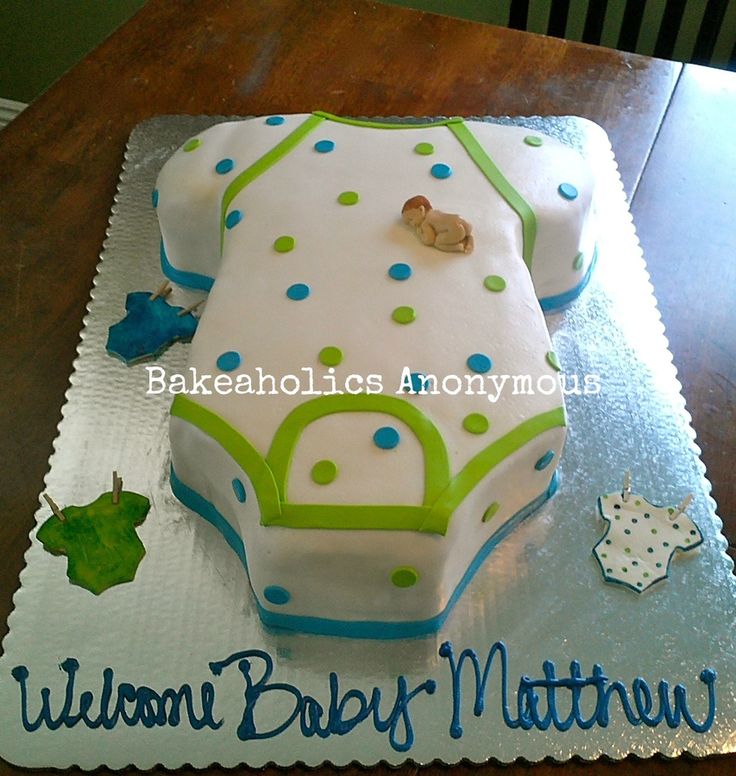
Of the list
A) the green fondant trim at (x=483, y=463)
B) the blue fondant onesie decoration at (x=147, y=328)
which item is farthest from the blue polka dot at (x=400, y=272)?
the blue fondant onesie decoration at (x=147, y=328)

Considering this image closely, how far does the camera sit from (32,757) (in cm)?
97

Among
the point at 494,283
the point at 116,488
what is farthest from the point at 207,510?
the point at 494,283

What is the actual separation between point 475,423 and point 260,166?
1.66 feet

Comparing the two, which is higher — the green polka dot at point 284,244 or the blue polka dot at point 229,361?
the green polka dot at point 284,244

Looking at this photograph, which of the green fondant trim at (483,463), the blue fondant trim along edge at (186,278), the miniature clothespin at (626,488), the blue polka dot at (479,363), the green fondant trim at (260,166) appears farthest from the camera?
the blue fondant trim along edge at (186,278)

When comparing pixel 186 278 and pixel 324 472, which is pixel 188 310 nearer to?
pixel 186 278

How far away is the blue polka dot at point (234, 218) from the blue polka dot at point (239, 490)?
14.6 inches

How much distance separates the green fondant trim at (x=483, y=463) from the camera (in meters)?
0.94

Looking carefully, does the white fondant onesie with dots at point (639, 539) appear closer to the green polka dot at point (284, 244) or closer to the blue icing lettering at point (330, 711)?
the blue icing lettering at point (330, 711)

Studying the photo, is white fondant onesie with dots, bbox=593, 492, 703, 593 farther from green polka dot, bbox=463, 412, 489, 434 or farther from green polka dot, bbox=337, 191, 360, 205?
green polka dot, bbox=337, 191, 360, 205

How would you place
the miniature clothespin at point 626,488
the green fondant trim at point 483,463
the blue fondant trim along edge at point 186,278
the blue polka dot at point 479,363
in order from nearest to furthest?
the green fondant trim at point 483,463 → the blue polka dot at point 479,363 → the miniature clothespin at point 626,488 → the blue fondant trim along edge at point 186,278

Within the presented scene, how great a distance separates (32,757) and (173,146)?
1011mm

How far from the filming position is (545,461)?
1085mm

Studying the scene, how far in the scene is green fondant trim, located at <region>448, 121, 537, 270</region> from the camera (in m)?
1.21
